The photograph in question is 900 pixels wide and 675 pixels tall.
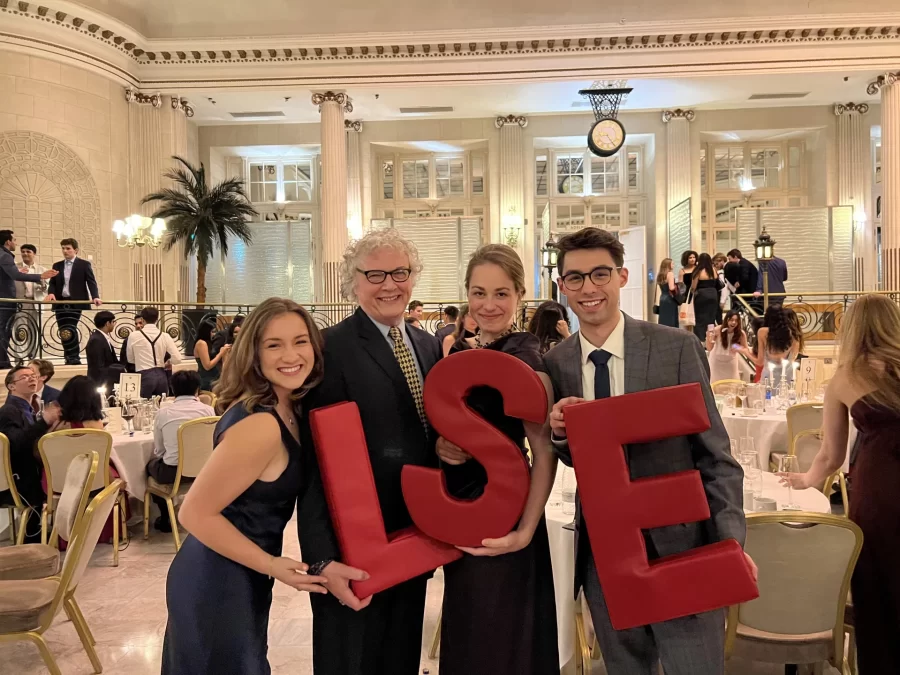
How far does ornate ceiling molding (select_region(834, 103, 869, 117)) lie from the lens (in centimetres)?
1305

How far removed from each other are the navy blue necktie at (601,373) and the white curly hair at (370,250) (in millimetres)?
554

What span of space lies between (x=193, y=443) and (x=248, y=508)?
3.13m

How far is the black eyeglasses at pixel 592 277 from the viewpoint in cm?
157

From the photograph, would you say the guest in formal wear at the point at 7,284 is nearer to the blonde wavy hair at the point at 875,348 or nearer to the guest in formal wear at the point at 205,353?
the guest in formal wear at the point at 205,353

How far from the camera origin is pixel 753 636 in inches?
84.8

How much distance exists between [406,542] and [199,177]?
11.4m

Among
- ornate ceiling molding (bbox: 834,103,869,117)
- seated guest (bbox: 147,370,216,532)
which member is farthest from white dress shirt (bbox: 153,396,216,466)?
ornate ceiling molding (bbox: 834,103,869,117)

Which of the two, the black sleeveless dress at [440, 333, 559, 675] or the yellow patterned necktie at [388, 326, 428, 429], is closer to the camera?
the black sleeveless dress at [440, 333, 559, 675]

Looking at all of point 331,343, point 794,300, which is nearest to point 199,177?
point 331,343

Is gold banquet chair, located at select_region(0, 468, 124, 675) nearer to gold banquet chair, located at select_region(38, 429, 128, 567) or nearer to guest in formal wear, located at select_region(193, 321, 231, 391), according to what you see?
gold banquet chair, located at select_region(38, 429, 128, 567)

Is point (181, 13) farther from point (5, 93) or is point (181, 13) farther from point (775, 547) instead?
point (775, 547)

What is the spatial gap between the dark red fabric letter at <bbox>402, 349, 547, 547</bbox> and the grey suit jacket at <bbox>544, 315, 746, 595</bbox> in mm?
139

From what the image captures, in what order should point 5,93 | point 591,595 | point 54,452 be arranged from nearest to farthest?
point 591,595, point 54,452, point 5,93

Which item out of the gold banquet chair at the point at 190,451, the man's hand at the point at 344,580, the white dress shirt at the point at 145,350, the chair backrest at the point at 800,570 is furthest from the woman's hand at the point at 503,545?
the white dress shirt at the point at 145,350
